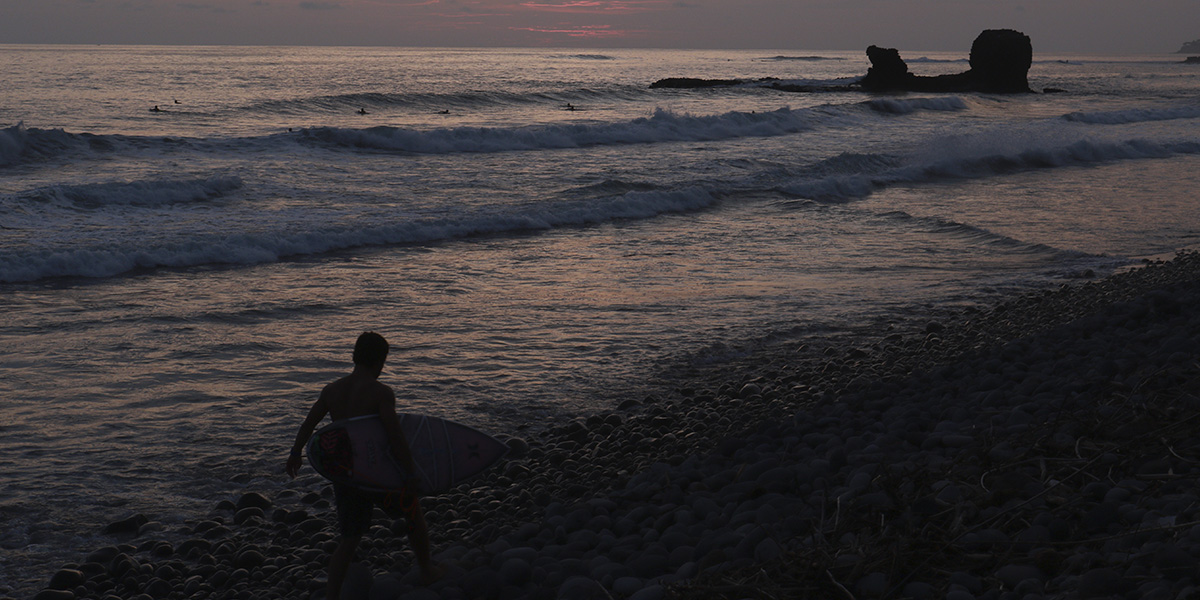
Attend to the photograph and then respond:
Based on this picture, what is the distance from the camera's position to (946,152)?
24.5 metres

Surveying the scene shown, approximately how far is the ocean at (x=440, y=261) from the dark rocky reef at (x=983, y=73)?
125 feet

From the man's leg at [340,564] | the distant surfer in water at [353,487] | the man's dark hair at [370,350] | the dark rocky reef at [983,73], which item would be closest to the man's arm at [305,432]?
the distant surfer in water at [353,487]

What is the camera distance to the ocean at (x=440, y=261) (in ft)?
20.1

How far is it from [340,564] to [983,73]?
71464 mm

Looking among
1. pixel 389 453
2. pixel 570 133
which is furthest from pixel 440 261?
pixel 570 133

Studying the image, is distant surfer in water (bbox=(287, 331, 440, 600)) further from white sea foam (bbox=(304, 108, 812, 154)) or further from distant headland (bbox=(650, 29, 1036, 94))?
distant headland (bbox=(650, 29, 1036, 94))

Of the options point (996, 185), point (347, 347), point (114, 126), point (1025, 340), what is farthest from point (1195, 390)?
point (114, 126)

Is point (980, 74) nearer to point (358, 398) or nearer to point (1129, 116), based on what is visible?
point (1129, 116)

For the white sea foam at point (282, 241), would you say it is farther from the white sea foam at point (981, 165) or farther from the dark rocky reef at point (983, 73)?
the dark rocky reef at point (983, 73)

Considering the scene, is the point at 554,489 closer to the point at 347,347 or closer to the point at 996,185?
the point at 347,347

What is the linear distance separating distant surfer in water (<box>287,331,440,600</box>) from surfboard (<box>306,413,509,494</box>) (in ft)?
0.19

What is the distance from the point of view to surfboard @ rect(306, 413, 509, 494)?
3.65 meters

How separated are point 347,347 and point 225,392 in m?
1.35

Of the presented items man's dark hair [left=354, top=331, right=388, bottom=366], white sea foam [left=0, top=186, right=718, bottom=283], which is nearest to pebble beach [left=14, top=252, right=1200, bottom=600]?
man's dark hair [left=354, top=331, right=388, bottom=366]
